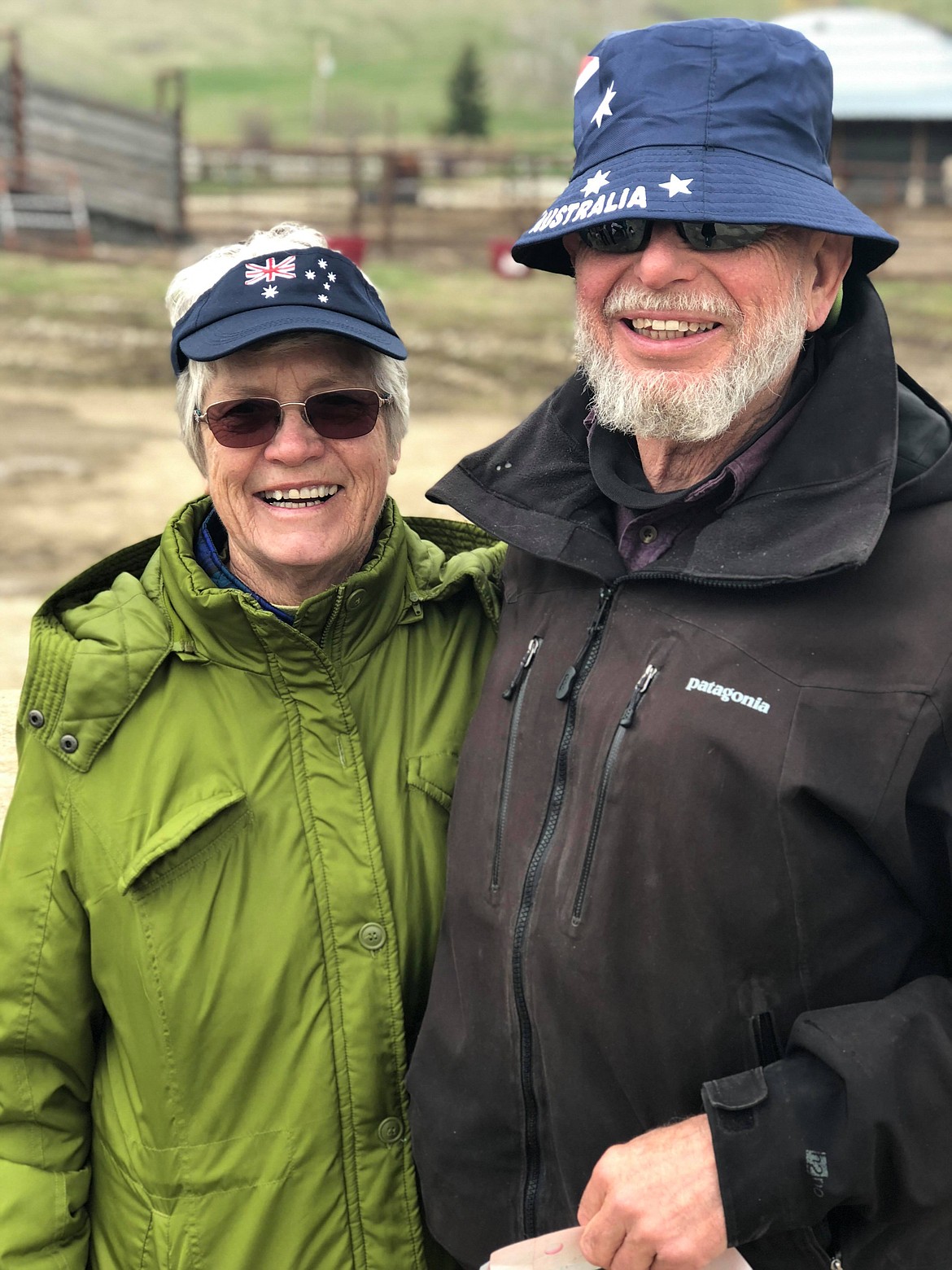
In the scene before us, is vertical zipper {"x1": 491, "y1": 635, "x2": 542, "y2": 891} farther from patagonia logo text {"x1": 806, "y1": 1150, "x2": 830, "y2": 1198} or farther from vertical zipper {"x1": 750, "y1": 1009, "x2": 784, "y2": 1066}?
patagonia logo text {"x1": 806, "y1": 1150, "x2": 830, "y2": 1198}

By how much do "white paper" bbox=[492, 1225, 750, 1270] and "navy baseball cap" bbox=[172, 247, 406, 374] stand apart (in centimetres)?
135

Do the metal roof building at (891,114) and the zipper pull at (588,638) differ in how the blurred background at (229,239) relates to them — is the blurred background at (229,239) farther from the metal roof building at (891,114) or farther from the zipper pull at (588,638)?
the zipper pull at (588,638)

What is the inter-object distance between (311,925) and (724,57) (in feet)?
4.66

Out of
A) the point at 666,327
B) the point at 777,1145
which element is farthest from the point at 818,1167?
the point at 666,327

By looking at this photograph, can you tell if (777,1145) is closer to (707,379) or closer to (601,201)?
(707,379)

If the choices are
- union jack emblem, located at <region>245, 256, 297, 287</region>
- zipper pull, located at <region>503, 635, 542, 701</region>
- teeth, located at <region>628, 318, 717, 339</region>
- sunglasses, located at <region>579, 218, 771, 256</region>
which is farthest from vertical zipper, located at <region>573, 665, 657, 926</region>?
union jack emblem, located at <region>245, 256, 297, 287</region>

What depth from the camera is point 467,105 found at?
2224 inches

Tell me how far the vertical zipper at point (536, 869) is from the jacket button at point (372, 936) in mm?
240

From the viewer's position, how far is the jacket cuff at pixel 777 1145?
5.49ft

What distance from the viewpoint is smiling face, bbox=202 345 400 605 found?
217cm

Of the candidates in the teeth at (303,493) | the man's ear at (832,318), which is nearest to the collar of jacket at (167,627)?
the teeth at (303,493)

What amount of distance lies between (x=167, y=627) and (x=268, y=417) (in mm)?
381

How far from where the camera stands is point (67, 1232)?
217 cm

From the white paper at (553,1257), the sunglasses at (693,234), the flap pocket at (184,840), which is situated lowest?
the white paper at (553,1257)
